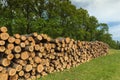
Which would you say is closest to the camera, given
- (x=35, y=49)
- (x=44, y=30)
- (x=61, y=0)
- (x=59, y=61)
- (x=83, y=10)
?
(x=35, y=49)

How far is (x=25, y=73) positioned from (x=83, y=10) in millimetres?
39535

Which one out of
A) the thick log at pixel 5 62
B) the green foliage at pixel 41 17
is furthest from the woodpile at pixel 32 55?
the green foliage at pixel 41 17

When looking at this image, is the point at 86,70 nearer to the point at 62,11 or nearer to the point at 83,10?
the point at 62,11

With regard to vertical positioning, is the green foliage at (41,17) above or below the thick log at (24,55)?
above

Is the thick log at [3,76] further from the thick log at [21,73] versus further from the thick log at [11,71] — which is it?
the thick log at [21,73]

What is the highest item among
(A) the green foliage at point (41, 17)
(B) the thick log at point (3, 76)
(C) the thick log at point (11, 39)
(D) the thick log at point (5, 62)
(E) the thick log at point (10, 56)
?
(A) the green foliage at point (41, 17)

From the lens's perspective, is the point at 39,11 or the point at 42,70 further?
the point at 39,11

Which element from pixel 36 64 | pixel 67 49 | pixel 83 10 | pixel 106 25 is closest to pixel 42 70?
pixel 36 64

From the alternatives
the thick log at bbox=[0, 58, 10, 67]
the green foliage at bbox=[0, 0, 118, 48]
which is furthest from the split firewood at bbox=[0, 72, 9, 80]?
the green foliage at bbox=[0, 0, 118, 48]

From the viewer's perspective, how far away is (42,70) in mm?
11430

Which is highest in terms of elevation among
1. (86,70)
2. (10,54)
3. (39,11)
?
(39,11)

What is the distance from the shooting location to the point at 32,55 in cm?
1093

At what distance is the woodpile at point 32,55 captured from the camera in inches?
388

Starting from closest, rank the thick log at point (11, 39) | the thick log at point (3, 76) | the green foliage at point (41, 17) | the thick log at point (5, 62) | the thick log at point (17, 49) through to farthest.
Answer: the thick log at point (3, 76), the thick log at point (5, 62), the thick log at point (11, 39), the thick log at point (17, 49), the green foliage at point (41, 17)
